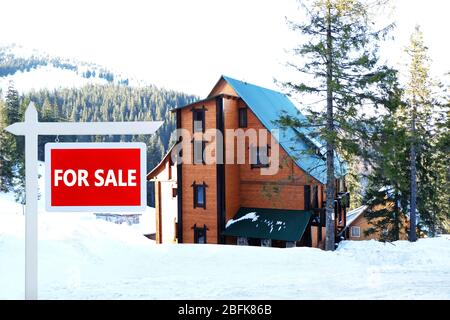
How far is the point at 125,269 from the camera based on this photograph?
7.11 meters

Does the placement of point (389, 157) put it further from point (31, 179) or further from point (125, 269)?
point (31, 179)

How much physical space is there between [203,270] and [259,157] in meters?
13.3

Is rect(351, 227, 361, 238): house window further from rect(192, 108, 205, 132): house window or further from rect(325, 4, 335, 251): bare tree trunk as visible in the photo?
rect(192, 108, 205, 132): house window

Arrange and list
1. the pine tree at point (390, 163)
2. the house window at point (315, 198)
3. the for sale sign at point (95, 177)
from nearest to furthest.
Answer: the for sale sign at point (95, 177) < the pine tree at point (390, 163) < the house window at point (315, 198)

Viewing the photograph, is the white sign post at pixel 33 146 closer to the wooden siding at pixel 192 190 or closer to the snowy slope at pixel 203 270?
the snowy slope at pixel 203 270

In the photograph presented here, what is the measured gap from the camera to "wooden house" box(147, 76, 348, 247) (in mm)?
18781

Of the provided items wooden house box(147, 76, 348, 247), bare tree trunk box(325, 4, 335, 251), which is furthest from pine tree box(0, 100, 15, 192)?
bare tree trunk box(325, 4, 335, 251)

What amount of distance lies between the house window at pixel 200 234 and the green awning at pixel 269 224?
145cm

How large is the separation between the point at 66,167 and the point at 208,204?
16773 mm

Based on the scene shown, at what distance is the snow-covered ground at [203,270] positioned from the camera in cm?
541

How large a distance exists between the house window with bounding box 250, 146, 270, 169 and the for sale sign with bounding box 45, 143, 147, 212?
54.5 ft

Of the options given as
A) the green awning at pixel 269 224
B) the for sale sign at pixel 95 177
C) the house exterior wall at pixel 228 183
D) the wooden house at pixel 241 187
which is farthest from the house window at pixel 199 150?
the for sale sign at pixel 95 177

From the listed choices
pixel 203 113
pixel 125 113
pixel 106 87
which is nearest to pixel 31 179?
pixel 203 113

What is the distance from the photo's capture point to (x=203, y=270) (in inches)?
278
